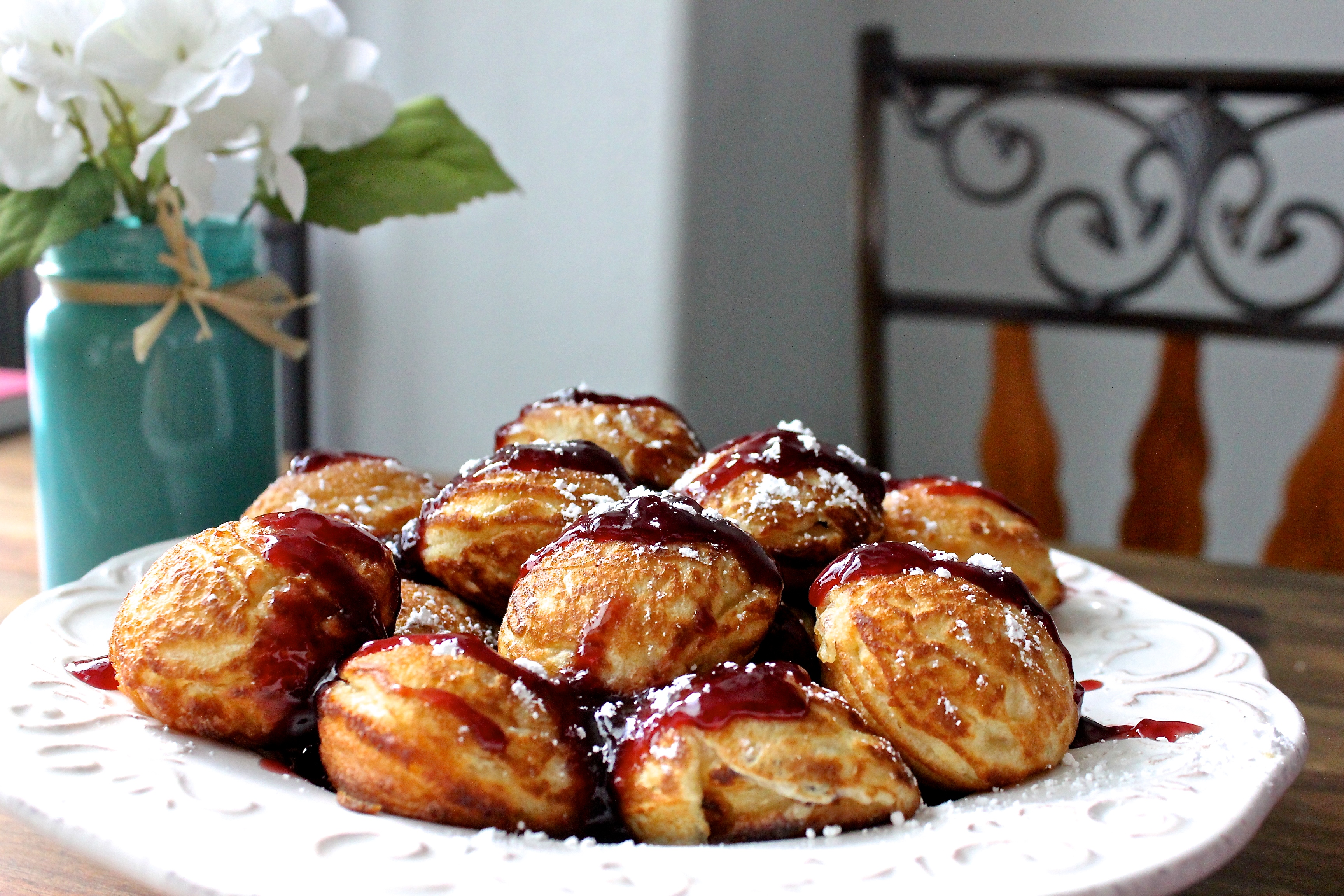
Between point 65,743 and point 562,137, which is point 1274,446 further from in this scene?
point 65,743

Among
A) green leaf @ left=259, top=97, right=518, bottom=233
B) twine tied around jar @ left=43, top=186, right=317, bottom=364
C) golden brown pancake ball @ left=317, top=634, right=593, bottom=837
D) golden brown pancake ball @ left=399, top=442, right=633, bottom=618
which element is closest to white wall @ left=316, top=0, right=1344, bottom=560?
green leaf @ left=259, top=97, right=518, bottom=233

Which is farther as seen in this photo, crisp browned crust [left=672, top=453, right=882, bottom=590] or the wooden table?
Result: crisp browned crust [left=672, top=453, right=882, bottom=590]

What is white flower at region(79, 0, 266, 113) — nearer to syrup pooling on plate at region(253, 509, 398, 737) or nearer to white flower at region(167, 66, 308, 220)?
white flower at region(167, 66, 308, 220)

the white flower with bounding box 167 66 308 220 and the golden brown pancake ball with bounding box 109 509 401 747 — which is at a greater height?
the white flower with bounding box 167 66 308 220

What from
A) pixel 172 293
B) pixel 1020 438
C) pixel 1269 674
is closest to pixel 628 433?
pixel 172 293

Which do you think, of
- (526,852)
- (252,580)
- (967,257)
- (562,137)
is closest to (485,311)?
(562,137)

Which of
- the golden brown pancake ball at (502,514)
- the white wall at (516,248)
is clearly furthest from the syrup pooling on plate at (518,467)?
the white wall at (516,248)
